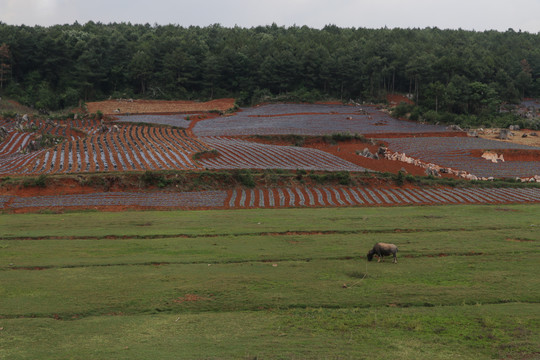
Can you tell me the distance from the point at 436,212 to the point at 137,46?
115m

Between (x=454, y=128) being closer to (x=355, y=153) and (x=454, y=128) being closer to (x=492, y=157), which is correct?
(x=492, y=157)

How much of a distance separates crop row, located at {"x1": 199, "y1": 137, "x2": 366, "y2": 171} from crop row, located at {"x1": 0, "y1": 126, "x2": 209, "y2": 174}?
3220 millimetres

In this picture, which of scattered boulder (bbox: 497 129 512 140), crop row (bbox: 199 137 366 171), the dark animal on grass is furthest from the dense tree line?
the dark animal on grass

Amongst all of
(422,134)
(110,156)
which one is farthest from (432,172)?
(110,156)

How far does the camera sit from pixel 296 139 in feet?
270

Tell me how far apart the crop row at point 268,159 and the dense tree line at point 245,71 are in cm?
5198

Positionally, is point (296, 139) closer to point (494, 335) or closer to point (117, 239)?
point (117, 239)

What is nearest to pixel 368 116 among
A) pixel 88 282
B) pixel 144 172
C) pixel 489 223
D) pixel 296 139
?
pixel 296 139

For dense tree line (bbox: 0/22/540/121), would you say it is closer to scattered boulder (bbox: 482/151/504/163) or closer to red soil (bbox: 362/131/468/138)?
red soil (bbox: 362/131/468/138)

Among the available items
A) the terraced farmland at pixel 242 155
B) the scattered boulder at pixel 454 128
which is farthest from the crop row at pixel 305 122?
the scattered boulder at pixel 454 128

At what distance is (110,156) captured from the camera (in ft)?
198

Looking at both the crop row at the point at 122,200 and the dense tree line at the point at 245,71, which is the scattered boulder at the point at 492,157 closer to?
the dense tree line at the point at 245,71

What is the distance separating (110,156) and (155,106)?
57.6 meters

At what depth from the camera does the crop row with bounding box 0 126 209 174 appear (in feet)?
179
